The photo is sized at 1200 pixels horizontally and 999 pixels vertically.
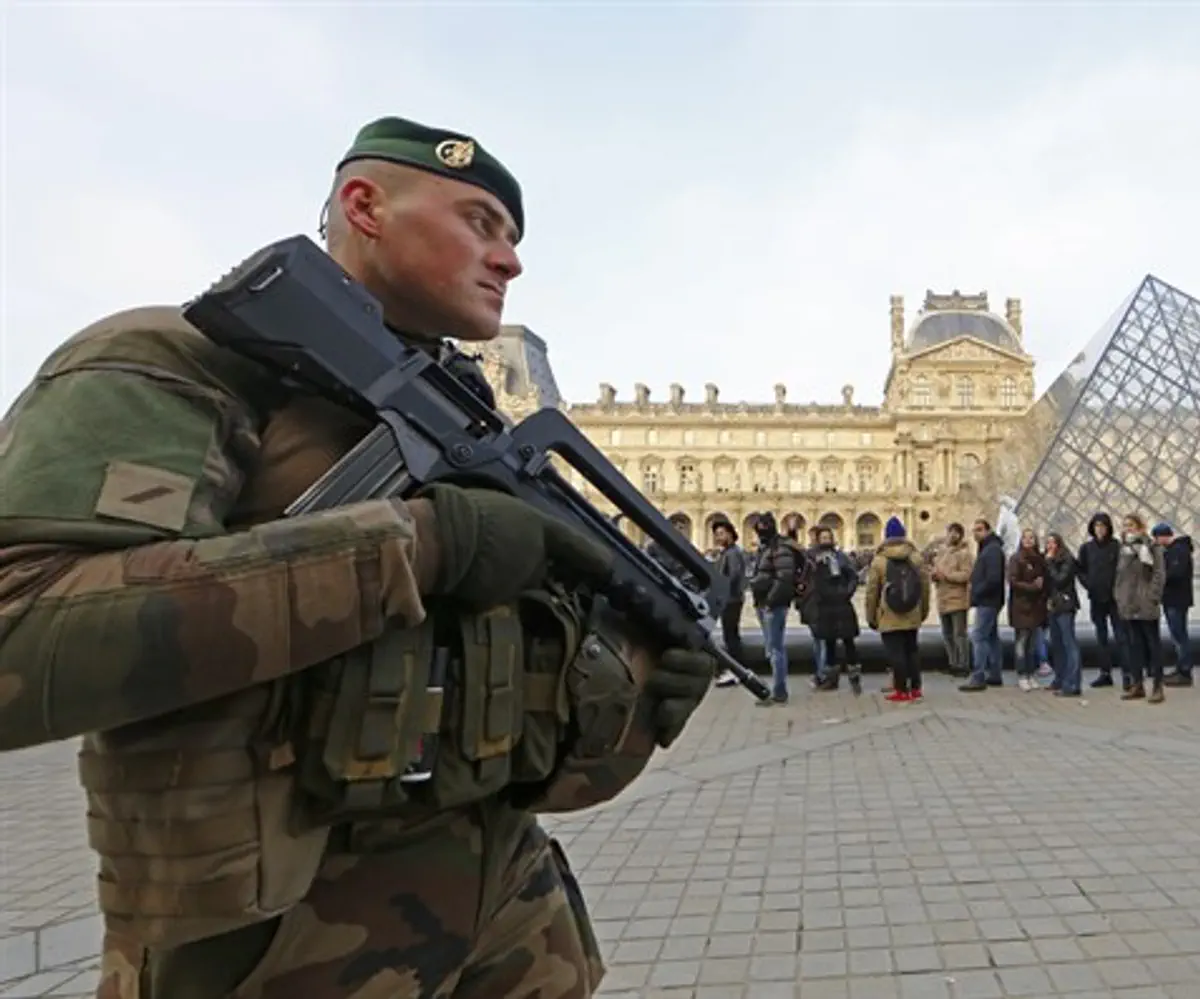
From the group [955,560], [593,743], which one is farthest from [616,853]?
[955,560]

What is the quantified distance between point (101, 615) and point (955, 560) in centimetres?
873

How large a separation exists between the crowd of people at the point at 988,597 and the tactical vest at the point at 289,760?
21.1 feet

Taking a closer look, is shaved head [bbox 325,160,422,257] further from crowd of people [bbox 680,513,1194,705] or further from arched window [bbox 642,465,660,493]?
arched window [bbox 642,465,660,493]

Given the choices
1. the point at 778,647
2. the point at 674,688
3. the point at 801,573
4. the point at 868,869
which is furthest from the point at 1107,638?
the point at 674,688

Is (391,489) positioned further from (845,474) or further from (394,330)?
(845,474)

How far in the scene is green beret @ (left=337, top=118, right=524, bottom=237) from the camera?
1265 millimetres

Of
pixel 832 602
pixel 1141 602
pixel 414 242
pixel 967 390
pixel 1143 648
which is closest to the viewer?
pixel 414 242

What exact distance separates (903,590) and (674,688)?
698 cm

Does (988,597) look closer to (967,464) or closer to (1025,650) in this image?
(1025,650)

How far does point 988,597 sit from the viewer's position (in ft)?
27.1

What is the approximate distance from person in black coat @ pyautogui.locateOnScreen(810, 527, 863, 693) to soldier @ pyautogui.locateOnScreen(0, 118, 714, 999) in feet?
24.3

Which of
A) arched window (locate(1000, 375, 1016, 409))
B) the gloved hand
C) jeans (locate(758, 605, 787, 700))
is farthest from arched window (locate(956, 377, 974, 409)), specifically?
the gloved hand

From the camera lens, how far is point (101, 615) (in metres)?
0.80

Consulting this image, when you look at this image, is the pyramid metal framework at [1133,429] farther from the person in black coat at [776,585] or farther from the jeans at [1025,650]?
the person in black coat at [776,585]
